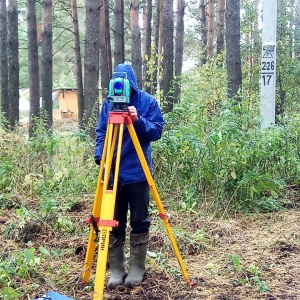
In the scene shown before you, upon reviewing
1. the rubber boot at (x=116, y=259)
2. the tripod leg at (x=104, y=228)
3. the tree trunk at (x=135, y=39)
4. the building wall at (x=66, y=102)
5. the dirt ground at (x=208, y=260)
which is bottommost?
the dirt ground at (x=208, y=260)

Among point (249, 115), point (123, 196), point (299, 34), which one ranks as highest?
point (299, 34)

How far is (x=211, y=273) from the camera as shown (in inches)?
171

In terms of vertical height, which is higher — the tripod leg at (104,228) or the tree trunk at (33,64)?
the tree trunk at (33,64)

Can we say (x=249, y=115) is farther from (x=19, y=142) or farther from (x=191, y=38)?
(x=191, y=38)

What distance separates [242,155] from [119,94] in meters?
3.37

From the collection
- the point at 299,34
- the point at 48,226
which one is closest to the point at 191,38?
the point at 299,34

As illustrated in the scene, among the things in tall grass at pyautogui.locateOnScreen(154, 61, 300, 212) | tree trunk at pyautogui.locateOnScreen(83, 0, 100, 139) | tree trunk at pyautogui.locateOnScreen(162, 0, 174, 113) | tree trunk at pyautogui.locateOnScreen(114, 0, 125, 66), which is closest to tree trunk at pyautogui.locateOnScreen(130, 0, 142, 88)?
tree trunk at pyautogui.locateOnScreen(162, 0, 174, 113)

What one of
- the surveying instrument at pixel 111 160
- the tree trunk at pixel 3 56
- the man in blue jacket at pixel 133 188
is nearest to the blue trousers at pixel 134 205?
the man in blue jacket at pixel 133 188

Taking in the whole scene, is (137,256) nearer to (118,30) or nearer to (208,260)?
(208,260)

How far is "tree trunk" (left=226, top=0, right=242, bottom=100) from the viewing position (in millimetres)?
10164

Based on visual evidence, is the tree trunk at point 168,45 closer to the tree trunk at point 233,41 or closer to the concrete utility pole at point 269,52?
the tree trunk at point 233,41

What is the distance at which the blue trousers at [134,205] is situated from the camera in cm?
400

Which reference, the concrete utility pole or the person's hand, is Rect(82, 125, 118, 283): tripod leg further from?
the concrete utility pole

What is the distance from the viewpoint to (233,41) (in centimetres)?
1023
